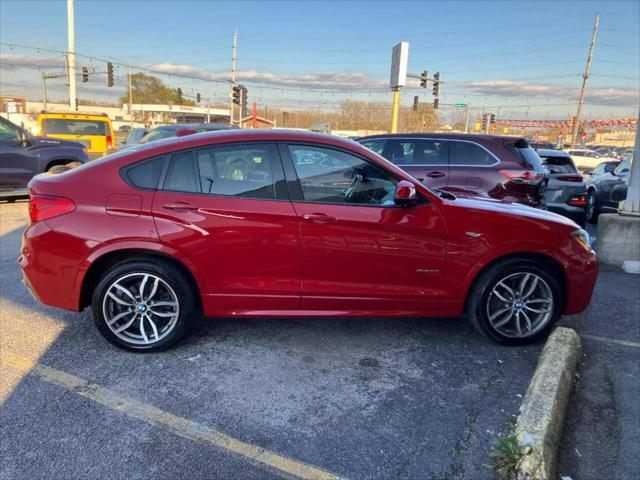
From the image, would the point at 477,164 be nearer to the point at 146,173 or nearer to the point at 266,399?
the point at 146,173

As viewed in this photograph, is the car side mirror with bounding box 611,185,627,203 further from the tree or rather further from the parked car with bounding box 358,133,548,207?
the tree

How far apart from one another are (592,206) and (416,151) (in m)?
6.12

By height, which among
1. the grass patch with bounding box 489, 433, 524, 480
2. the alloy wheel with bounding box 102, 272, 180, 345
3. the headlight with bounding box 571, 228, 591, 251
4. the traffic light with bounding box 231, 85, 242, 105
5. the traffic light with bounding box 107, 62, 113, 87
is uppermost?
the traffic light with bounding box 107, 62, 113, 87

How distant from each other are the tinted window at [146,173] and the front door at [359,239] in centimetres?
97

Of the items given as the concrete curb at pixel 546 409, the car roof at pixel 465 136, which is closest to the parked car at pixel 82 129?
the car roof at pixel 465 136

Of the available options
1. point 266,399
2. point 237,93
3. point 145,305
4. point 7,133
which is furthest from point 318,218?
point 237,93

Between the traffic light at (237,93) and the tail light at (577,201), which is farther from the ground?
the traffic light at (237,93)

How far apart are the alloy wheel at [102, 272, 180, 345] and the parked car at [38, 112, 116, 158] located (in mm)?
12899

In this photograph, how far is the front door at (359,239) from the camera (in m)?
3.62

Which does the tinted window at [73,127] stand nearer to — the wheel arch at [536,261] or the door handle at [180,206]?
the door handle at [180,206]

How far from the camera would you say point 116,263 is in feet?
11.8

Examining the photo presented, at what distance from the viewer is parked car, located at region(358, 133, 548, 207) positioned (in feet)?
22.9

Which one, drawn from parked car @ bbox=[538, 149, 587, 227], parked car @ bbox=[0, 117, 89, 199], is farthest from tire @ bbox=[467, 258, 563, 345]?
parked car @ bbox=[0, 117, 89, 199]

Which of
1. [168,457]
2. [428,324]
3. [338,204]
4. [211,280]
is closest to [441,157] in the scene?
[428,324]
